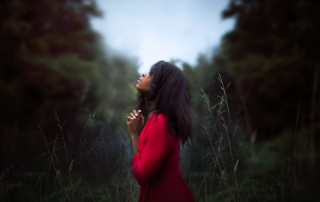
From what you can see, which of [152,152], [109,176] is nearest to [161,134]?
[152,152]

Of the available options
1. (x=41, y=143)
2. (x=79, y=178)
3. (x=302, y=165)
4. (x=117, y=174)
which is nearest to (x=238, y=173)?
(x=302, y=165)

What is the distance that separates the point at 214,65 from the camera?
1930 mm

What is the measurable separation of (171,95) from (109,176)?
1.05m

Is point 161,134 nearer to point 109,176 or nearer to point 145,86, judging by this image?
point 145,86

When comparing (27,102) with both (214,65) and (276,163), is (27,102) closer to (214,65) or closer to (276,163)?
(214,65)

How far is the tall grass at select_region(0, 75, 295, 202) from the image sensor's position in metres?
1.44

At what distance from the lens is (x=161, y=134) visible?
2.45 ft

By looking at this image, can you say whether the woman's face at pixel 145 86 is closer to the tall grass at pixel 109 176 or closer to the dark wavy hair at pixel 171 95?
the dark wavy hair at pixel 171 95

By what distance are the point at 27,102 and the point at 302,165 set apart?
8.10 ft

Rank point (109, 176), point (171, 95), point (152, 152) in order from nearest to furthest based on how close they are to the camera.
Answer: point (152, 152) < point (171, 95) < point (109, 176)

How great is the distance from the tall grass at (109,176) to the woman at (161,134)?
2.02ft

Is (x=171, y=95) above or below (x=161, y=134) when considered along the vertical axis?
above

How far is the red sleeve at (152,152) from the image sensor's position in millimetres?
716

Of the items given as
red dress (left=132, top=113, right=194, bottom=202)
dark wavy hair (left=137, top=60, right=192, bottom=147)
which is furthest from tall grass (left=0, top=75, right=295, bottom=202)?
red dress (left=132, top=113, right=194, bottom=202)
